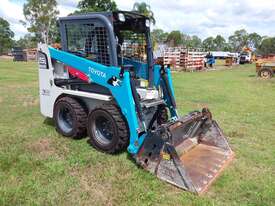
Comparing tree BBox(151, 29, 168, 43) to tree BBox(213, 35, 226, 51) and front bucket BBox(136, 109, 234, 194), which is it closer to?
front bucket BBox(136, 109, 234, 194)

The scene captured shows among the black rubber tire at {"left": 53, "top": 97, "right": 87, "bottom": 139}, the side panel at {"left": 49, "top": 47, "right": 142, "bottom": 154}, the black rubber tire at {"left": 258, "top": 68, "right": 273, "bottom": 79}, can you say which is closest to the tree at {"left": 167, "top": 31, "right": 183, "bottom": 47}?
the black rubber tire at {"left": 258, "top": 68, "right": 273, "bottom": 79}

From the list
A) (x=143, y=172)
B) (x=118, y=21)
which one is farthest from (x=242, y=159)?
(x=118, y=21)

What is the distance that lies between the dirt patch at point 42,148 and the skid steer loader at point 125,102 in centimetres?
37

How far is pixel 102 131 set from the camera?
4570 millimetres

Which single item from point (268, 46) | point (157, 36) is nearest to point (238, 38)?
point (268, 46)

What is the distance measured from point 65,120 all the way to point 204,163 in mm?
2603

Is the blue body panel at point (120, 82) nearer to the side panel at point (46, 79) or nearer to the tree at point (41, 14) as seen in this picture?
the side panel at point (46, 79)

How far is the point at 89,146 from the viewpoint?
4.73 m

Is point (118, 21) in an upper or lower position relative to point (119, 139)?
upper

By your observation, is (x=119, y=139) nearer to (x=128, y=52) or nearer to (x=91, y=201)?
(x=91, y=201)

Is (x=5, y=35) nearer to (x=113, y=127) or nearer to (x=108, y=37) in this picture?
(x=108, y=37)

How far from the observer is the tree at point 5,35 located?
251ft

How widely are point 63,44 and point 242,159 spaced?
3.45 m

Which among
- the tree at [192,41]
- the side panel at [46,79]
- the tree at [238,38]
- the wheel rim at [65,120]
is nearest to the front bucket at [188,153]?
the wheel rim at [65,120]
